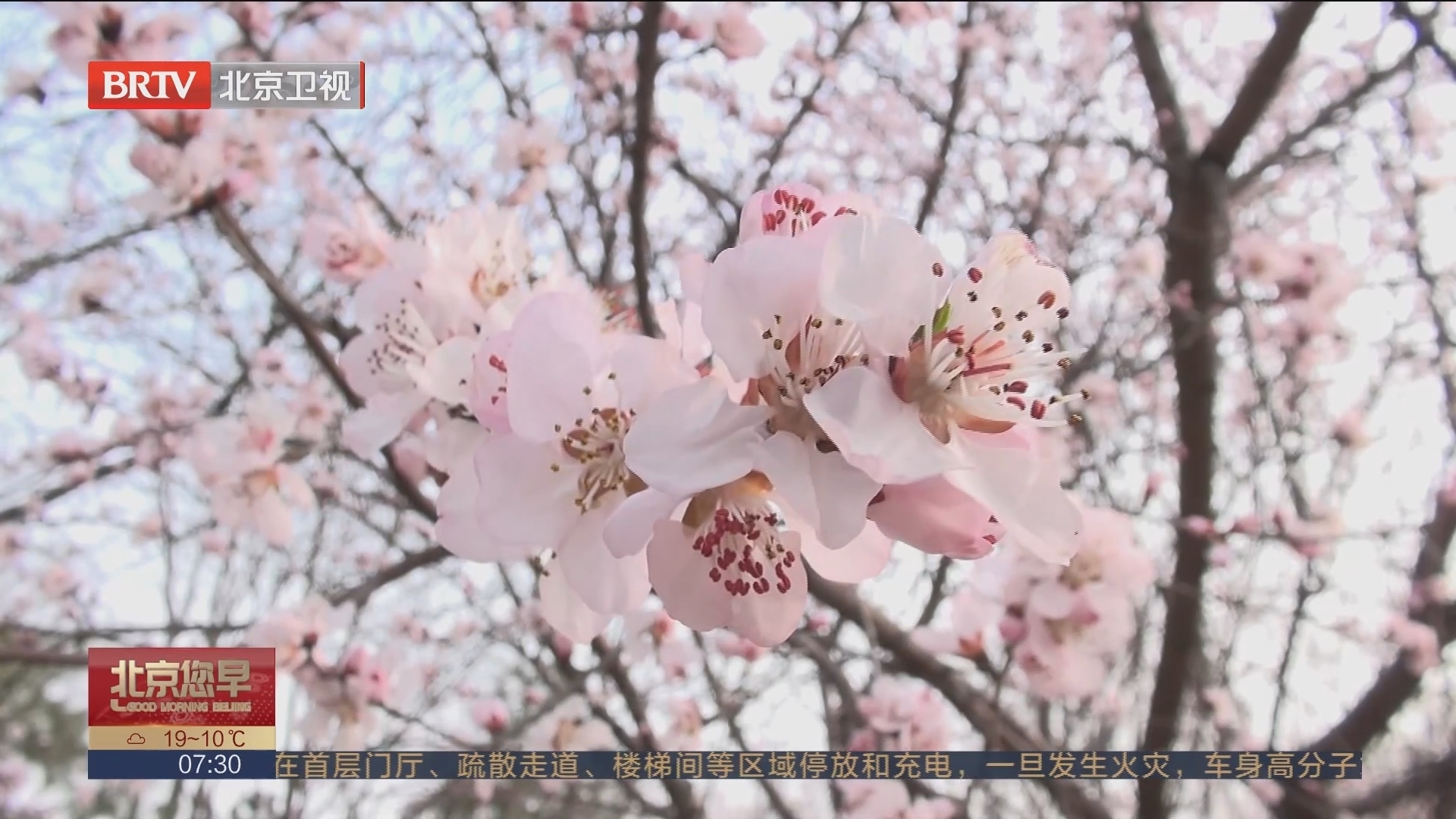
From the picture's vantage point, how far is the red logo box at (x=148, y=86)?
1.54 m

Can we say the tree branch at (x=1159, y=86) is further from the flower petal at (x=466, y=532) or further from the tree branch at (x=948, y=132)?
the flower petal at (x=466, y=532)

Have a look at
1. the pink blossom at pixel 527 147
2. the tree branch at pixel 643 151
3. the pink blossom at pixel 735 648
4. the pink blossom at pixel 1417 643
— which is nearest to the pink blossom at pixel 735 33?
the pink blossom at pixel 527 147

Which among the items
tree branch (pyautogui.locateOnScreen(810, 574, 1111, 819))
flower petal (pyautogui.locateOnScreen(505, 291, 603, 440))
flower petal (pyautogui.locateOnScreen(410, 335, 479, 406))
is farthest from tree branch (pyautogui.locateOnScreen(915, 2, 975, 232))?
flower petal (pyautogui.locateOnScreen(505, 291, 603, 440))

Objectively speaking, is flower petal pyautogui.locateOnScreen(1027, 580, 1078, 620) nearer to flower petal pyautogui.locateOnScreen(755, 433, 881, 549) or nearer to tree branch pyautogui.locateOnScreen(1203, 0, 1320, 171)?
flower petal pyautogui.locateOnScreen(755, 433, 881, 549)

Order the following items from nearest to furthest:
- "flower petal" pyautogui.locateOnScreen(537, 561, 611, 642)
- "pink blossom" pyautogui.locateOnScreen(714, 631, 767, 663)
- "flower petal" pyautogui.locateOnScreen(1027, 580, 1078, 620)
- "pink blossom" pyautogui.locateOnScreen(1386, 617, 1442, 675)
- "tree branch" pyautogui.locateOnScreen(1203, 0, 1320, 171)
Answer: "flower petal" pyautogui.locateOnScreen(537, 561, 611, 642), "flower petal" pyautogui.locateOnScreen(1027, 580, 1078, 620), "tree branch" pyautogui.locateOnScreen(1203, 0, 1320, 171), "pink blossom" pyautogui.locateOnScreen(1386, 617, 1442, 675), "pink blossom" pyautogui.locateOnScreen(714, 631, 767, 663)

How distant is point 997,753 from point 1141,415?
268cm

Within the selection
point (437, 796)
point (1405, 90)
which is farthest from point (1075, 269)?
point (437, 796)

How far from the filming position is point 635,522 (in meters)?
0.54

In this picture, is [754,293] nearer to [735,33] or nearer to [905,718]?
[905,718]

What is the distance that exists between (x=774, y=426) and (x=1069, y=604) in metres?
0.94

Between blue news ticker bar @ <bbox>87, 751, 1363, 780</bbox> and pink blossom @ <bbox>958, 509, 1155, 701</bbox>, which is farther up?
pink blossom @ <bbox>958, 509, 1155, 701</bbox>

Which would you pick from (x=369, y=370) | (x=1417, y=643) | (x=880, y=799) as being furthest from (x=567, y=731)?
(x=1417, y=643)

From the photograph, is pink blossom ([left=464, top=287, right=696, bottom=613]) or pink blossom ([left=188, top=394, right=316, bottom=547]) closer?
pink blossom ([left=464, top=287, right=696, bottom=613])

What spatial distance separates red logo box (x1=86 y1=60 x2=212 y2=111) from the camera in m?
1.54
